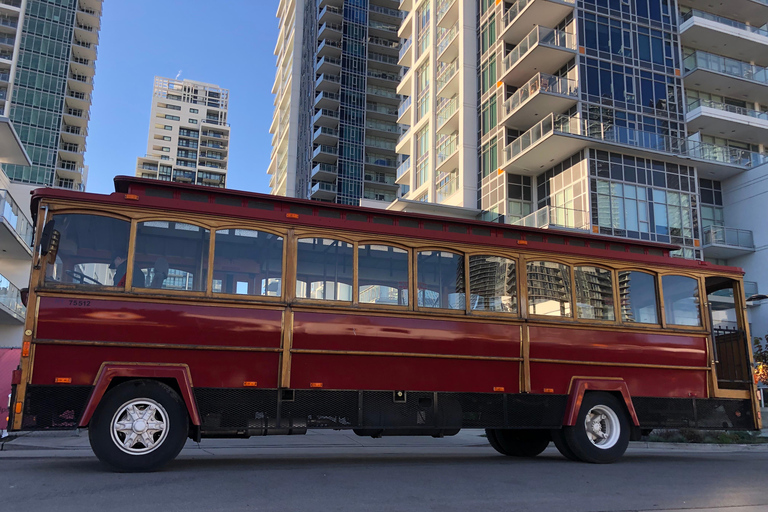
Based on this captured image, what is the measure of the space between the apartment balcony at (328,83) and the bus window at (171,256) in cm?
6755

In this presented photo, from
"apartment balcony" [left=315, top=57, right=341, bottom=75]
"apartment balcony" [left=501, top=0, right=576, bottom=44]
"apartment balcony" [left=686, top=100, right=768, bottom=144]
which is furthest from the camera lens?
"apartment balcony" [left=315, top=57, right=341, bottom=75]

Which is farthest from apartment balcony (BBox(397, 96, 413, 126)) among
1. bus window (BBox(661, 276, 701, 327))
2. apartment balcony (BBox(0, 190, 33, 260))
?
bus window (BBox(661, 276, 701, 327))

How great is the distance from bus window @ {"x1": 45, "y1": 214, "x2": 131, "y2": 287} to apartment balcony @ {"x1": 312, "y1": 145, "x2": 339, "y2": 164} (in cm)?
6444

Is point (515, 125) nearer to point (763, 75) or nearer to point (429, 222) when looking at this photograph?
point (763, 75)

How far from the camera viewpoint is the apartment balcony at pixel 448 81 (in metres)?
43.7

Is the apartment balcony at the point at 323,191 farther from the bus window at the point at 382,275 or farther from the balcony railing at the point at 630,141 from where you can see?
the bus window at the point at 382,275

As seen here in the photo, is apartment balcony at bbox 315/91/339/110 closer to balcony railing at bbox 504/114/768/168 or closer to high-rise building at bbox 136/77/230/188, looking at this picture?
balcony railing at bbox 504/114/768/168

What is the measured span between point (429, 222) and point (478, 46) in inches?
1407

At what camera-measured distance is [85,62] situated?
77.2 metres

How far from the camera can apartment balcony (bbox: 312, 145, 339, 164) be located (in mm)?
71844

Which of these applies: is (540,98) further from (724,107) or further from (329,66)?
(329,66)

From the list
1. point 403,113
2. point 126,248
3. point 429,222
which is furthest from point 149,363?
point 403,113

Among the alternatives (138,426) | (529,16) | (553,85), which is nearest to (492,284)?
(138,426)

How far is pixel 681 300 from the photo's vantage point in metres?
11.2
